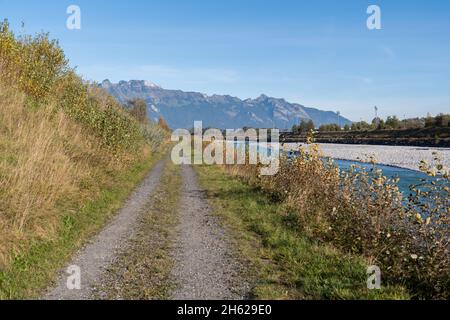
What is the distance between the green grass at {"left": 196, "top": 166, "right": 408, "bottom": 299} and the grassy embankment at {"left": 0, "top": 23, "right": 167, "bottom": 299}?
12.9 feet

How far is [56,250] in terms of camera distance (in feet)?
28.1

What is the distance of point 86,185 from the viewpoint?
561 inches

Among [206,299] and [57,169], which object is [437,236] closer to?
[206,299]

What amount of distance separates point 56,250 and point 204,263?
3244mm

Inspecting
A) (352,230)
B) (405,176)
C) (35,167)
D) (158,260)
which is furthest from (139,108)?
(158,260)

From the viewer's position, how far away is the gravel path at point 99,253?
6.53 meters

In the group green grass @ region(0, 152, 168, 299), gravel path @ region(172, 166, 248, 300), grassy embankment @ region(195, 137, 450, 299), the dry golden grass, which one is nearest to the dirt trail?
gravel path @ region(172, 166, 248, 300)

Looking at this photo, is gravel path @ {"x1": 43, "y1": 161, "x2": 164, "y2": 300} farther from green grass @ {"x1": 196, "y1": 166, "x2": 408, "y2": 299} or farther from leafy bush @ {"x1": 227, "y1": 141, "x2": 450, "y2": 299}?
leafy bush @ {"x1": 227, "y1": 141, "x2": 450, "y2": 299}

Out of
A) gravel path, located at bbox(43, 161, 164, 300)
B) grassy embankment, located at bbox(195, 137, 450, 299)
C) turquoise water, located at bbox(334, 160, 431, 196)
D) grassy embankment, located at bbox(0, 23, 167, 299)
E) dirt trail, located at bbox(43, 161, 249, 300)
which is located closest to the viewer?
gravel path, located at bbox(43, 161, 164, 300)

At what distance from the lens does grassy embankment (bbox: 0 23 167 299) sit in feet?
26.4

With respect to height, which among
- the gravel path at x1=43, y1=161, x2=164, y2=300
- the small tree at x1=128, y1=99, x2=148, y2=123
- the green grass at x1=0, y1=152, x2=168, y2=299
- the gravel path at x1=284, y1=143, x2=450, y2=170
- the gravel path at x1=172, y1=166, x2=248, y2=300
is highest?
the small tree at x1=128, y1=99, x2=148, y2=123

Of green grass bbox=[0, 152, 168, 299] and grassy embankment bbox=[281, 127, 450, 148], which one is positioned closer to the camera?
green grass bbox=[0, 152, 168, 299]

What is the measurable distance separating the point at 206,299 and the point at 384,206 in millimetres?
5110
